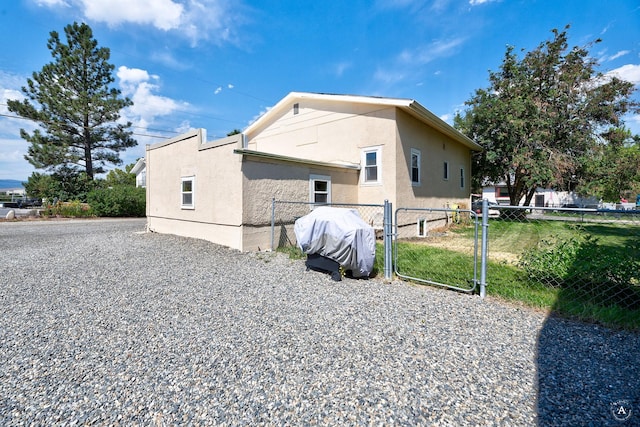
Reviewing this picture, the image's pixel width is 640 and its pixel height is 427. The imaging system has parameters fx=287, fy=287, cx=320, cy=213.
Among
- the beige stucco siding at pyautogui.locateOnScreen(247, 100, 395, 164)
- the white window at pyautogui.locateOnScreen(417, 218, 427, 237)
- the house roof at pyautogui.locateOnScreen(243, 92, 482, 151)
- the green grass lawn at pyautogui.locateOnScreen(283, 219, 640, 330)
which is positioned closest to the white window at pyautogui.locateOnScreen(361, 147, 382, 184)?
the beige stucco siding at pyautogui.locateOnScreen(247, 100, 395, 164)

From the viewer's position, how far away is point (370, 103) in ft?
31.5

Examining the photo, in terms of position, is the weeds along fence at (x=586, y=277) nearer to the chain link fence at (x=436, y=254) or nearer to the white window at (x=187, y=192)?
the chain link fence at (x=436, y=254)

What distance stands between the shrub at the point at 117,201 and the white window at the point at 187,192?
12.1 m

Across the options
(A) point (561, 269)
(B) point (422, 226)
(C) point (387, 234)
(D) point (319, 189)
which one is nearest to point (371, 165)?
(D) point (319, 189)

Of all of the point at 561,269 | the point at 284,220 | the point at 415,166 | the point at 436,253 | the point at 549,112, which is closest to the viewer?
the point at 561,269

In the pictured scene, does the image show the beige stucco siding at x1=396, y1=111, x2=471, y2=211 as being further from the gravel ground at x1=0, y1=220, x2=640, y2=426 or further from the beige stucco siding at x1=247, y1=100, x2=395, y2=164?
the gravel ground at x1=0, y1=220, x2=640, y2=426

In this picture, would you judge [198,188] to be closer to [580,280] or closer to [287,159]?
[287,159]

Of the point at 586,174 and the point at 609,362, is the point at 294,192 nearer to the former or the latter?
the point at 609,362

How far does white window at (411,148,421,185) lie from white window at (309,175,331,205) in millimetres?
3383

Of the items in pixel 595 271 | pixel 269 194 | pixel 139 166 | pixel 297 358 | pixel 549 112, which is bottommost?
pixel 297 358

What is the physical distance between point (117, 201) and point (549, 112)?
2534 centimetres

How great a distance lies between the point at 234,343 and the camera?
2.87 metres

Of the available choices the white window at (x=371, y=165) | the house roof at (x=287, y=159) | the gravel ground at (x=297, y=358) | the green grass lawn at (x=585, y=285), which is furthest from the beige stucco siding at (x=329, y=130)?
the gravel ground at (x=297, y=358)

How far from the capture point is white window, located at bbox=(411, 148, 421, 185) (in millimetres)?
10516
